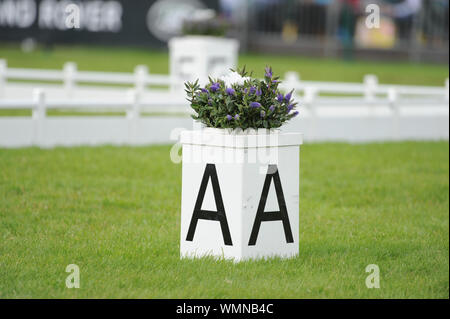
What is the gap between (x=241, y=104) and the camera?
6.77m

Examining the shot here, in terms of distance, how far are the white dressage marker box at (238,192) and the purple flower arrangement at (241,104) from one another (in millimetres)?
99

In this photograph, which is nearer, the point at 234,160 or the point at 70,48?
the point at 234,160

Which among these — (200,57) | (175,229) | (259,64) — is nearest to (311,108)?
(200,57)

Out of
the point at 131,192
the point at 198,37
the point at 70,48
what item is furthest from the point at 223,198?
the point at 70,48

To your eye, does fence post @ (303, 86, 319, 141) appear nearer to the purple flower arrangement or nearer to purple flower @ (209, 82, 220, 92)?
the purple flower arrangement

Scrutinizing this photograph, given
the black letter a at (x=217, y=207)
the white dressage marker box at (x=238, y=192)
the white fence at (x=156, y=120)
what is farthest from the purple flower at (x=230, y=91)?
the white fence at (x=156, y=120)

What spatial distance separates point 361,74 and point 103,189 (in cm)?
2011

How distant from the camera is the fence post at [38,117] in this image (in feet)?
41.0

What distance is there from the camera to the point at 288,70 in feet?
94.0

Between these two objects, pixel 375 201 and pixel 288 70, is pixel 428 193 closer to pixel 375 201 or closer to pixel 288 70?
pixel 375 201

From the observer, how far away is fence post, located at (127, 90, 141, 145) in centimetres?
1360
